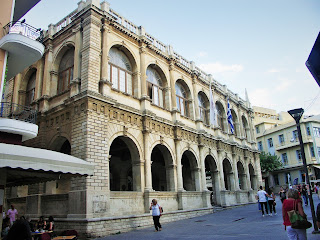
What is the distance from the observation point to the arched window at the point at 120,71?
16.5 metres

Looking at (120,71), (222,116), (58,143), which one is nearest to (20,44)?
(58,143)

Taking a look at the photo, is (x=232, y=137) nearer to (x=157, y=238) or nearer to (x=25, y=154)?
(x=157, y=238)

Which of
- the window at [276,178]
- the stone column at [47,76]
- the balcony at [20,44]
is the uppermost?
the stone column at [47,76]

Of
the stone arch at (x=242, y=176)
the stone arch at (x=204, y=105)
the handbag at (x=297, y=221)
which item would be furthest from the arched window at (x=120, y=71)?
the stone arch at (x=242, y=176)

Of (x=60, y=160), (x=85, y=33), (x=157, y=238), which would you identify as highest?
(x=85, y=33)

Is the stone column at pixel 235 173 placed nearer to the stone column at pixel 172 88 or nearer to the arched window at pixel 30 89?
the stone column at pixel 172 88

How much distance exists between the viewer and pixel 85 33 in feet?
50.1

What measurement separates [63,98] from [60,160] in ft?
26.0

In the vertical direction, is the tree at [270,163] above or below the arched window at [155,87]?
below

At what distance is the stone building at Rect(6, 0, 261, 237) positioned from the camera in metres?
13.3

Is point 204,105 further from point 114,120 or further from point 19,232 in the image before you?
point 19,232

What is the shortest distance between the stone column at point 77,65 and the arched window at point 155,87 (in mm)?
5251

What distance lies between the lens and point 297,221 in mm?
5277

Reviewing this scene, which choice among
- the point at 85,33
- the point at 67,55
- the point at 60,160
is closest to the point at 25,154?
the point at 60,160
